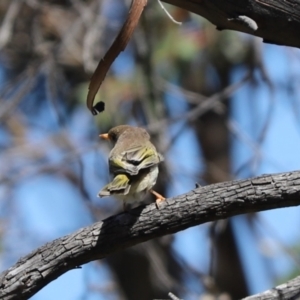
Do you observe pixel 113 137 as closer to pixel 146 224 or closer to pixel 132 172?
pixel 132 172

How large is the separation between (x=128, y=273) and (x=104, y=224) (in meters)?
5.41

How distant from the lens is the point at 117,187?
3908 millimetres

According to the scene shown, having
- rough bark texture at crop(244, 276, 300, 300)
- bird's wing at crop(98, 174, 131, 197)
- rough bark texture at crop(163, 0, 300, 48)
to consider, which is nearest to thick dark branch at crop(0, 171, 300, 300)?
bird's wing at crop(98, 174, 131, 197)

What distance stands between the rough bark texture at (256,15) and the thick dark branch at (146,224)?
64 centimetres

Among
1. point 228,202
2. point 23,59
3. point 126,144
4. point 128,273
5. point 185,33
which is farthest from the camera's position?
point 23,59

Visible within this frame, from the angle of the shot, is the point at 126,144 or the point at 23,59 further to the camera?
the point at 23,59

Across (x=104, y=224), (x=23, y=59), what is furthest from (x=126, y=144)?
(x=23, y=59)

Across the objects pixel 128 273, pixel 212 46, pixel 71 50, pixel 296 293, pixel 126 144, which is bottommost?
pixel 296 293

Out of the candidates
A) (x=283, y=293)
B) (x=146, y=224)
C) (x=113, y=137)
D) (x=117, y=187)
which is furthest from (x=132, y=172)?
(x=113, y=137)

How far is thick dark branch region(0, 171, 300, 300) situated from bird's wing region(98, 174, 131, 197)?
237 mm

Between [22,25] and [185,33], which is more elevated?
[22,25]

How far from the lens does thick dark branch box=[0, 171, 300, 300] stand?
350 cm

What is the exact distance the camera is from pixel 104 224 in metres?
3.60

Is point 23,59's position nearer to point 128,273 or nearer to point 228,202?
point 128,273
